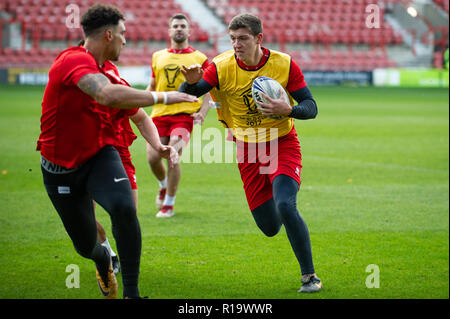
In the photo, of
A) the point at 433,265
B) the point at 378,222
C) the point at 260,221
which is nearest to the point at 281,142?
the point at 260,221

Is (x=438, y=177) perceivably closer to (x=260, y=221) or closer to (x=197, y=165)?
(x=197, y=165)

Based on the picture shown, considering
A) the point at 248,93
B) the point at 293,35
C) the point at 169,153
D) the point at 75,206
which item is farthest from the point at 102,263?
the point at 293,35

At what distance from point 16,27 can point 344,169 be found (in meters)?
26.8

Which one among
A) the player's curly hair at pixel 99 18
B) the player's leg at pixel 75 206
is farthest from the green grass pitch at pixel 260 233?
the player's curly hair at pixel 99 18

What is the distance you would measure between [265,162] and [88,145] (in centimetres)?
179

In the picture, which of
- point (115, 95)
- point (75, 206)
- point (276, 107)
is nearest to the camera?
point (115, 95)

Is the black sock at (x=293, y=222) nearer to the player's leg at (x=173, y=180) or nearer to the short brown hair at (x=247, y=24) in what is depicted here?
the short brown hair at (x=247, y=24)

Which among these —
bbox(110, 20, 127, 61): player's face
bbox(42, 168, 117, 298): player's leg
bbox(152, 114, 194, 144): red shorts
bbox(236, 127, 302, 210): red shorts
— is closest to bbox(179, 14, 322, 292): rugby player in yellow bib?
bbox(236, 127, 302, 210): red shorts

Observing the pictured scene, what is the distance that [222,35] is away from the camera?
38.0 meters

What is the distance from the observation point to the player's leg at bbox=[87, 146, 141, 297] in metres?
4.76

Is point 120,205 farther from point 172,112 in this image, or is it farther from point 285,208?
point 172,112

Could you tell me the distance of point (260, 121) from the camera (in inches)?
239

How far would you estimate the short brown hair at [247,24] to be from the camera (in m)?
5.72

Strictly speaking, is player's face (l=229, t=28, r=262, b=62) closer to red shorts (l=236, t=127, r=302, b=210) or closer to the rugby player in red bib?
red shorts (l=236, t=127, r=302, b=210)
